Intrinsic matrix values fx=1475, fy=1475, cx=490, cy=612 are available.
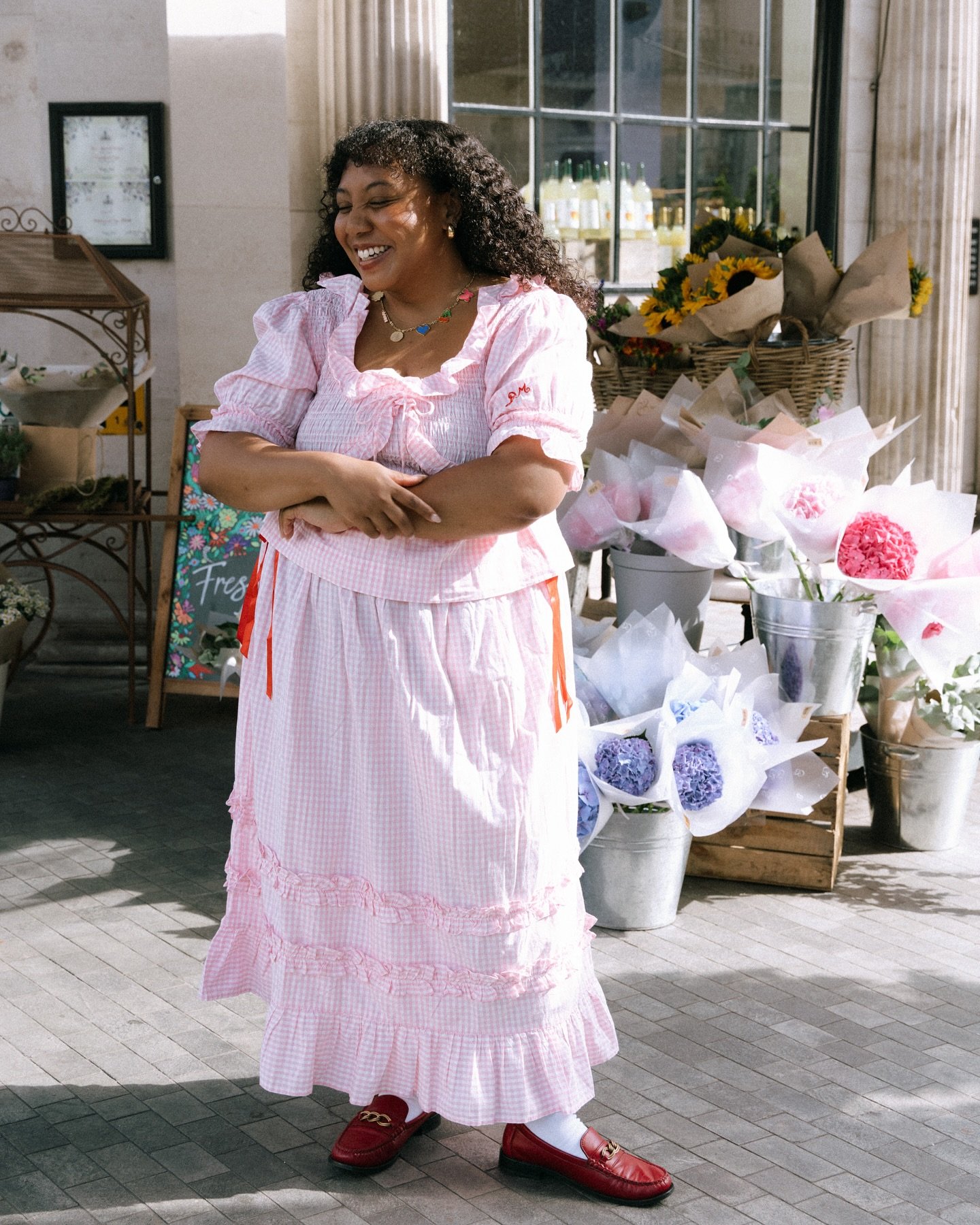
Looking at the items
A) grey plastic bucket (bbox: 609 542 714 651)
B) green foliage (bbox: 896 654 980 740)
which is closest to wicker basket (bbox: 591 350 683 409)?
grey plastic bucket (bbox: 609 542 714 651)

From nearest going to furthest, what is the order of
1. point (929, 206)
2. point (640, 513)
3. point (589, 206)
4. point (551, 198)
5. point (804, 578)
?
point (804, 578)
point (640, 513)
point (929, 206)
point (551, 198)
point (589, 206)

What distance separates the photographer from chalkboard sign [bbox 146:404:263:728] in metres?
5.66

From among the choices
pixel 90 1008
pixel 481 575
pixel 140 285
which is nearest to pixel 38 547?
pixel 140 285

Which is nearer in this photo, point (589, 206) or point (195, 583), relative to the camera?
point (195, 583)

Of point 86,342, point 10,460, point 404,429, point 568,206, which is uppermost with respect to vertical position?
point 568,206

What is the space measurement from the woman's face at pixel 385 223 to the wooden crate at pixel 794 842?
2.01 meters

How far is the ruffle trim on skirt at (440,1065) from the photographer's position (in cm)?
251

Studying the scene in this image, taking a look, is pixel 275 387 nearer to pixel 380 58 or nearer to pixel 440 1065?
pixel 440 1065

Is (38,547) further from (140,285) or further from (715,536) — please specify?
(715,536)

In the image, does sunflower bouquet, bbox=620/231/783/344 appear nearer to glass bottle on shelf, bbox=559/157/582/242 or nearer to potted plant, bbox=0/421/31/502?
potted plant, bbox=0/421/31/502

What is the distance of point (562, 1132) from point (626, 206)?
251 inches

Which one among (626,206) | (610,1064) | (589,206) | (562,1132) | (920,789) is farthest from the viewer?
(626,206)

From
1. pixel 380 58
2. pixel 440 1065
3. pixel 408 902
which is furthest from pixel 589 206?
pixel 440 1065

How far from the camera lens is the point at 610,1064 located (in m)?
3.11
